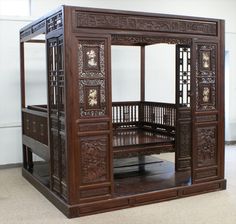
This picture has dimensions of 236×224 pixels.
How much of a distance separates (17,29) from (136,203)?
3.51m

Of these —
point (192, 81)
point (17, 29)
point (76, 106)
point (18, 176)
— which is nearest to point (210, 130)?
point (192, 81)

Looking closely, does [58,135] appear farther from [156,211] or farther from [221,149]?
[221,149]

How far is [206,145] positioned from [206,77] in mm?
834

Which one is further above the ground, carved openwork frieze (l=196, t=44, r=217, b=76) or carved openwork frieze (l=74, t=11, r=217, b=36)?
carved openwork frieze (l=74, t=11, r=217, b=36)

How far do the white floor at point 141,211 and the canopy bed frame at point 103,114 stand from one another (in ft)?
0.37

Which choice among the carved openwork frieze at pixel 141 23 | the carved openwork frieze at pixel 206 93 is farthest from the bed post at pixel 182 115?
the carved openwork frieze at pixel 141 23

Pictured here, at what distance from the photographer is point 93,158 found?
4.23m

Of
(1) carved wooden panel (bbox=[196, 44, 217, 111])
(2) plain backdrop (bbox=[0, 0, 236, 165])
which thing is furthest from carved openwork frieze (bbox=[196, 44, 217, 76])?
(2) plain backdrop (bbox=[0, 0, 236, 165])

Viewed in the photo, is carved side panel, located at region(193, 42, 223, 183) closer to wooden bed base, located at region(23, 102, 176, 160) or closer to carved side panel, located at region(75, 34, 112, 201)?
wooden bed base, located at region(23, 102, 176, 160)

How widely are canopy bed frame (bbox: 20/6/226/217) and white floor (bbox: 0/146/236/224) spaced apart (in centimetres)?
11

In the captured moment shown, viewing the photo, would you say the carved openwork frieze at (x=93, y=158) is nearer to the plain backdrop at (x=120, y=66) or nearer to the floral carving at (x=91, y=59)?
the floral carving at (x=91, y=59)

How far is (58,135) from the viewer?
436 cm

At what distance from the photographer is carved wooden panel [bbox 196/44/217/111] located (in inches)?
189

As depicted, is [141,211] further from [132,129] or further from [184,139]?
[132,129]
